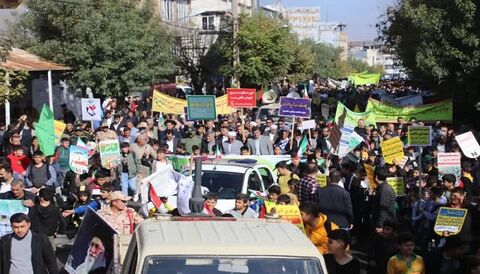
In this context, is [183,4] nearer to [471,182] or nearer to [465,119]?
[465,119]

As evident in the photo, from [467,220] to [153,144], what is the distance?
30.2ft

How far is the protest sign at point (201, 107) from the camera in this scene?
21562 millimetres

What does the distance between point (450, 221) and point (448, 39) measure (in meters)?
16.2

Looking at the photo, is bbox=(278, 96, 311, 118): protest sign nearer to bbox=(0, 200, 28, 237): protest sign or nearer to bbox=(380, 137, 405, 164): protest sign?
bbox=(380, 137, 405, 164): protest sign

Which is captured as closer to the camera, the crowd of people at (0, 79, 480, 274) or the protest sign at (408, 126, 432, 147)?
the crowd of people at (0, 79, 480, 274)

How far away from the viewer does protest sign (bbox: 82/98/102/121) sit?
21.3 metres

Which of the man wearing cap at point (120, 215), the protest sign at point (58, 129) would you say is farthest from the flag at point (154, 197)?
the protest sign at point (58, 129)

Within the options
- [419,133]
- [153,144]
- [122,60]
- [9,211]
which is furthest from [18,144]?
[122,60]

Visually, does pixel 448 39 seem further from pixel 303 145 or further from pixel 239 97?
pixel 303 145

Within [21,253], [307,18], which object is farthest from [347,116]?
[307,18]

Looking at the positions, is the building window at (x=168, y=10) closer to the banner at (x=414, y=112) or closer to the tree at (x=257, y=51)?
the tree at (x=257, y=51)

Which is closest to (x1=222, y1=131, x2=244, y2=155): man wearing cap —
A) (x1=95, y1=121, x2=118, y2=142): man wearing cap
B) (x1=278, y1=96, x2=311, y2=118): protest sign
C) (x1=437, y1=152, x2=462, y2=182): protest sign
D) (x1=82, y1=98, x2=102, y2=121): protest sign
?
(x1=95, y1=121, x2=118, y2=142): man wearing cap

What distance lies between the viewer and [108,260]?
790cm

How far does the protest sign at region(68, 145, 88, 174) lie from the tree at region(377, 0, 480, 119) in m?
12.6
